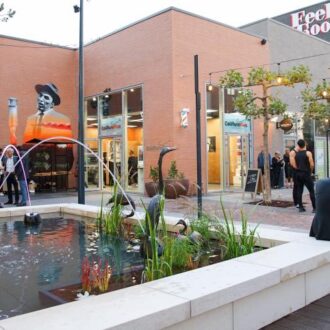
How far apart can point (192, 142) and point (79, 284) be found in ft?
36.8

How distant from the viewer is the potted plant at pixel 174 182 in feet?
45.1

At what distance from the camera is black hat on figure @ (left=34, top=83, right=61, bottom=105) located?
1762cm

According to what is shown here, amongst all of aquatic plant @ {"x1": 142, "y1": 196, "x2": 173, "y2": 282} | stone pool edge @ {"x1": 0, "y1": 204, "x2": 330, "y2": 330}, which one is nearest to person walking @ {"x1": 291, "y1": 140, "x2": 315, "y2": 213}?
stone pool edge @ {"x1": 0, "y1": 204, "x2": 330, "y2": 330}

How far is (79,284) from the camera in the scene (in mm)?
4332

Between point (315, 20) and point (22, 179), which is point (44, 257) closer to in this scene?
point (22, 179)

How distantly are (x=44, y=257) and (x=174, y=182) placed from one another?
27.5 feet

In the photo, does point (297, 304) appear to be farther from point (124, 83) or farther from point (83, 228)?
point (124, 83)

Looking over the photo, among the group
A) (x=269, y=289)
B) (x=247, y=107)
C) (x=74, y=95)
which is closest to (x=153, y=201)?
(x=269, y=289)

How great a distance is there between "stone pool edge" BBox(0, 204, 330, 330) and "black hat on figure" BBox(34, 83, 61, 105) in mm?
14793

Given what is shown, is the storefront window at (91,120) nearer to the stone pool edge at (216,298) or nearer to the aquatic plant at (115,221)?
the aquatic plant at (115,221)

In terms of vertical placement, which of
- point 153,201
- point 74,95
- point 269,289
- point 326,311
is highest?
point 74,95

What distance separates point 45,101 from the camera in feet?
57.7

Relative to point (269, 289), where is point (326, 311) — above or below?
below

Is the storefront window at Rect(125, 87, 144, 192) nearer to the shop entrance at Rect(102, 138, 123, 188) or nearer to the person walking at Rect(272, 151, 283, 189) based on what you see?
the shop entrance at Rect(102, 138, 123, 188)
